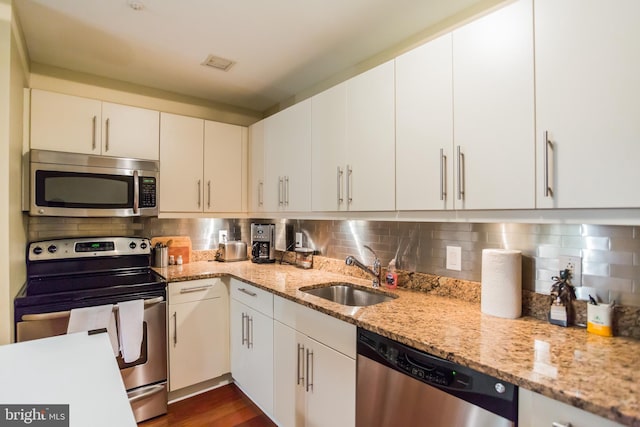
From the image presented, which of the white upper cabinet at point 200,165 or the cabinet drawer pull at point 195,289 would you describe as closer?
the cabinet drawer pull at point 195,289

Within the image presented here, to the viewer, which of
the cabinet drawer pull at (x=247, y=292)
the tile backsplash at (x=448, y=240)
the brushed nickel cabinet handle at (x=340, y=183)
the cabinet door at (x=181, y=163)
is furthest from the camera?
the cabinet door at (x=181, y=163)

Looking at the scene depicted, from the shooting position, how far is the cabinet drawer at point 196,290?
91.7 inches

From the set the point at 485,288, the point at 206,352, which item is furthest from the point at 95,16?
the point at 485,288

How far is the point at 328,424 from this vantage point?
5.26 ft

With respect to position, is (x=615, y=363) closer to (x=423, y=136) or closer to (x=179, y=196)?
(x=423, y=136)

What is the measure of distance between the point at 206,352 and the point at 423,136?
2144 mm

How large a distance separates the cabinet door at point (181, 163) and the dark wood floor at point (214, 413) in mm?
1451

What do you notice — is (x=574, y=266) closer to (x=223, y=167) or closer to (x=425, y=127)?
(x=425, y=127)

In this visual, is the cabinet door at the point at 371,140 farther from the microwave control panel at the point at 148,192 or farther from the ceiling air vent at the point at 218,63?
the microwave control panel at the point at 148,192

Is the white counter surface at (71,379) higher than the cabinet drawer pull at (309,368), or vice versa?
the white counter surface at (71,379)

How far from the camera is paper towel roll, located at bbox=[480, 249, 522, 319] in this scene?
143 centimetres

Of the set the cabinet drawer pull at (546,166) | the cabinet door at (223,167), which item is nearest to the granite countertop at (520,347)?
the cabinet drawer pull at (546,166)

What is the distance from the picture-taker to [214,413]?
2.24 meters

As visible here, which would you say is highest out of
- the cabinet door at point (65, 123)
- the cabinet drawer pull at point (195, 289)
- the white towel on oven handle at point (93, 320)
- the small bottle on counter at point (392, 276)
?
the cabinet door at point (65, 123)
